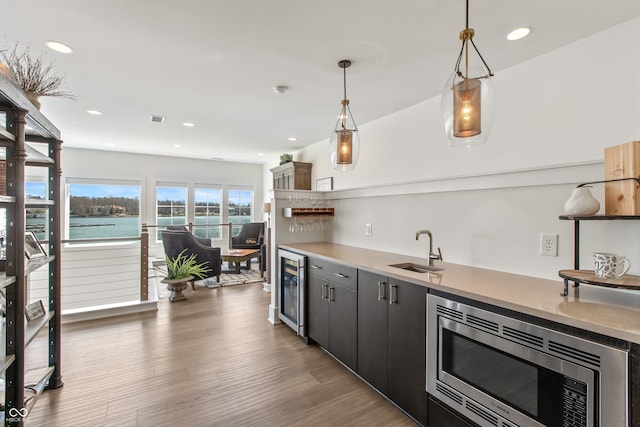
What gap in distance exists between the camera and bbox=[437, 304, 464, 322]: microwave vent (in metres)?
1.55

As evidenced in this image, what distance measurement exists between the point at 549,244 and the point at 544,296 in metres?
0.58

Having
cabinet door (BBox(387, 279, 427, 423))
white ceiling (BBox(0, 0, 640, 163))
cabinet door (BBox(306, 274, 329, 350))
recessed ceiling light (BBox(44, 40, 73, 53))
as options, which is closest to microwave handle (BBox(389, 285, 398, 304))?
cabinet door (BBox(387, 279, 427, 423))

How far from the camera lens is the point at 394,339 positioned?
1943mm

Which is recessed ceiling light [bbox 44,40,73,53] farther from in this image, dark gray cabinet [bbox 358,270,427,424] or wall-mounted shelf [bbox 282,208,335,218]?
dark gray cabinet [bbox 358,270,427,424]

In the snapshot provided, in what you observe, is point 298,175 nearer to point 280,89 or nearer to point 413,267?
point 280,89

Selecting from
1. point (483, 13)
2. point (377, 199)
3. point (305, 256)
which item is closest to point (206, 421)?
point (305, 256)

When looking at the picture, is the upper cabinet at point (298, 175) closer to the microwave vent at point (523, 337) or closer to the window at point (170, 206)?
the window at point (170, 206)

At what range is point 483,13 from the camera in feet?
5.32

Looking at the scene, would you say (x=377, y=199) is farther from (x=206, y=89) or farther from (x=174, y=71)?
(x=174, y=71)

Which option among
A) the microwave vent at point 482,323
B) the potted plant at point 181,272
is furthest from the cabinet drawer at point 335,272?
the potted plant at point 181,272

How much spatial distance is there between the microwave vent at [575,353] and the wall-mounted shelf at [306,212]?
2.54 metres

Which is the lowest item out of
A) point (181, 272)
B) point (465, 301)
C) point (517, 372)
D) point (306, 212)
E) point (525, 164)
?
point (181, 272)

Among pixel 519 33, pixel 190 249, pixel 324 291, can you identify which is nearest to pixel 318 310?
pixel 324 291

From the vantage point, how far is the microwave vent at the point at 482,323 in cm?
140
